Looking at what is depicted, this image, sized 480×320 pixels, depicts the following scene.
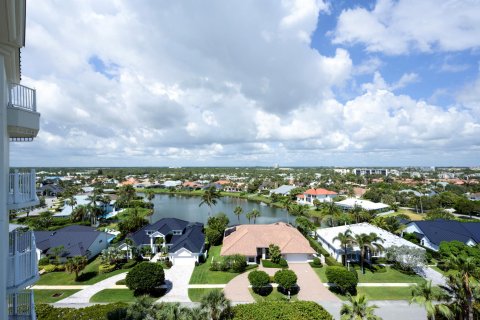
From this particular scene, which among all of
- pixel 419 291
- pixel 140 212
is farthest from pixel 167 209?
pixel 419 291

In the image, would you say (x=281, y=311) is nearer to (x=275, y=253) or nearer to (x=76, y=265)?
(x=275, y=253)

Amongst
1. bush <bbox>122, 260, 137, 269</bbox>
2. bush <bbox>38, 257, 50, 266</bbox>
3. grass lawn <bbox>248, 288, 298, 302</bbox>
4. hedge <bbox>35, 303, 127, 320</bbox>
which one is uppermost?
hedge <bbox>35, 303, 127, 320</bbox>

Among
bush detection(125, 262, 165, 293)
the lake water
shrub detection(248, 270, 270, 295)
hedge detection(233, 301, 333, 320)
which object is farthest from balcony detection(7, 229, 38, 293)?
the lake water

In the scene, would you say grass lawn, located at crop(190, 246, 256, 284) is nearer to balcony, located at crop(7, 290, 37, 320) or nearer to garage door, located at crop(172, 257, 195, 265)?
garage door, located at crop(172, 257, 195, 265)

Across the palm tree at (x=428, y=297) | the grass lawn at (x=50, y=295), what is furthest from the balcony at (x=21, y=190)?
the grass lawn at (x=50, y=295)

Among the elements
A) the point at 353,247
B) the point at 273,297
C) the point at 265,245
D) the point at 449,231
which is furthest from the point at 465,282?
the point at 449,231

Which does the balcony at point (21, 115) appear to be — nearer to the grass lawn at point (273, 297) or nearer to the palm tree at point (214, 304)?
the palm tree at point (214, 304)

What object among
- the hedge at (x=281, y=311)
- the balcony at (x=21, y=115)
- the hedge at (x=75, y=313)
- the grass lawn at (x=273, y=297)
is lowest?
the grass lawn at (x=273, y=297)
